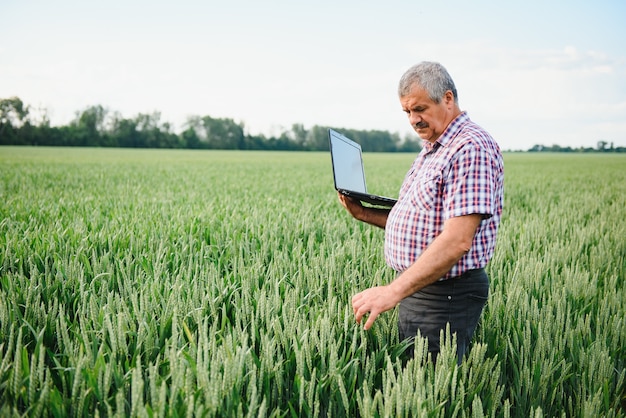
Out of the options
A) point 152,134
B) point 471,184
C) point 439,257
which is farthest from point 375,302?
point 152,134

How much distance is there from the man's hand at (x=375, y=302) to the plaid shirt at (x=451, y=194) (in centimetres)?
28

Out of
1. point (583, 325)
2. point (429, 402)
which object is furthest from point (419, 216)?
point (583, 325)

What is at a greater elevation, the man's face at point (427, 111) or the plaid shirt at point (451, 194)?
the man's face at point (427, 111)

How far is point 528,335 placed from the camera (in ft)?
6.86

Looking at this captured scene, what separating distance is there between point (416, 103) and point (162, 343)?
1585 millimetres

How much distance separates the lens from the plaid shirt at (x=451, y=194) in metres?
1.74

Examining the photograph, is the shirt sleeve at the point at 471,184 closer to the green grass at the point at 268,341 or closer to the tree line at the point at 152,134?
the green grass at the point at 268,341

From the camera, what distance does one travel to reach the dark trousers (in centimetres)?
204

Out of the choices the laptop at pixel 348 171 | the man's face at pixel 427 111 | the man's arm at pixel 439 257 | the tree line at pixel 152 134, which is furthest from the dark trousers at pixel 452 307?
the tree line at pixel 152 134

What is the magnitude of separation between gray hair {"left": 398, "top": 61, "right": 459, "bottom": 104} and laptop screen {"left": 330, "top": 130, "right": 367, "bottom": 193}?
541 mm

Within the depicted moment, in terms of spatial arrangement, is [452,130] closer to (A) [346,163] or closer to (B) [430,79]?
(B) [430,79]

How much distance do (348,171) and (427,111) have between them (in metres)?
0.73

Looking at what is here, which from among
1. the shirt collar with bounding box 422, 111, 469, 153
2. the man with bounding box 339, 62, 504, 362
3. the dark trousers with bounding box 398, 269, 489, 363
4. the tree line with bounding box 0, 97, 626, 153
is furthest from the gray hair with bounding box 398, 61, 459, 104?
the tree line with bounding box 0, 97, 626, 153

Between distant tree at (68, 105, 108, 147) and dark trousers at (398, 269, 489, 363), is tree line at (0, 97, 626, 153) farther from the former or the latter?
dark trousers at (398, 269, 489, 363)
